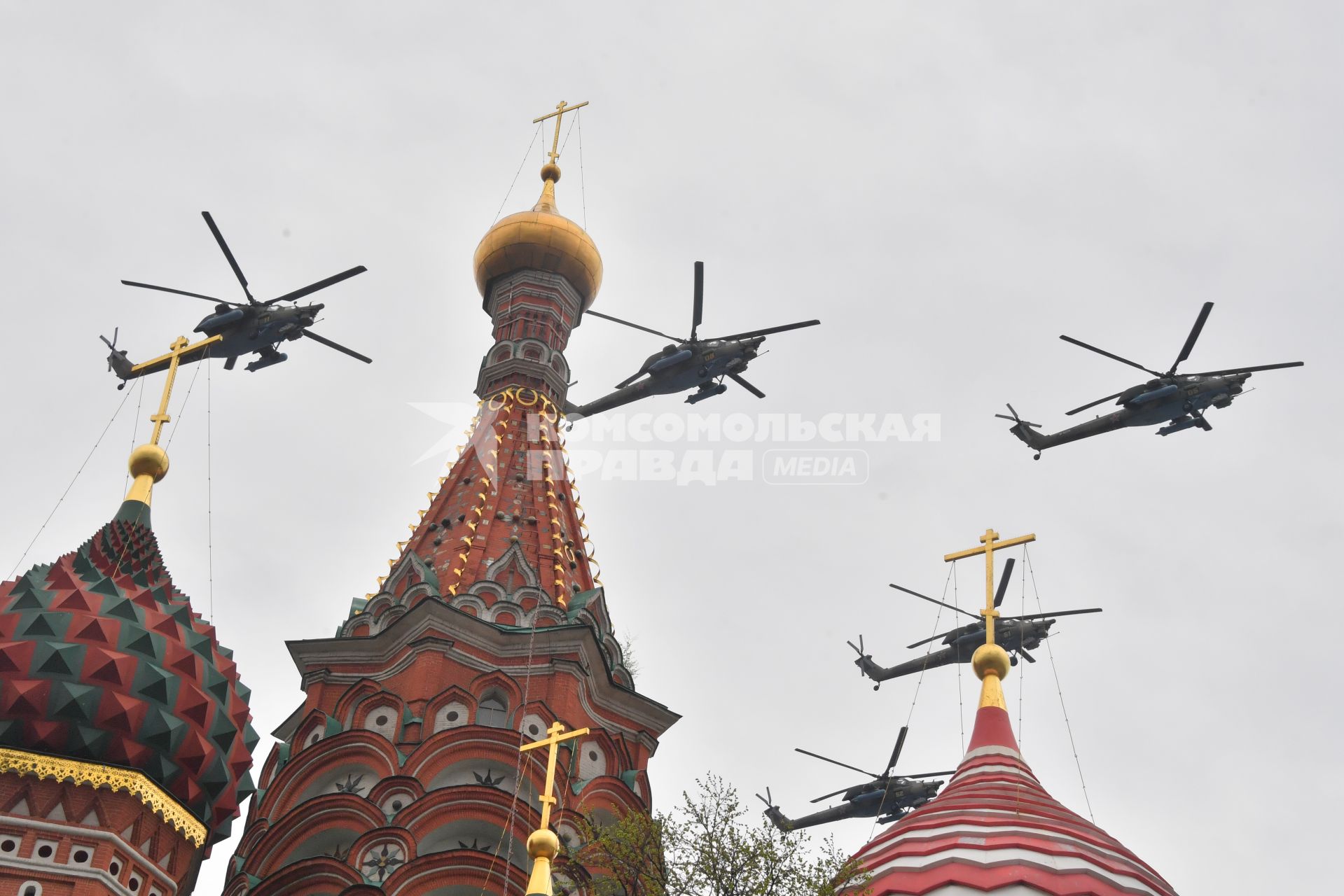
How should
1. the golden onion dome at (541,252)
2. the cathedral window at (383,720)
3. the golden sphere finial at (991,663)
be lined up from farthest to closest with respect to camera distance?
the golden onion dome at (541,252) → the cathedral window at (383,720) → the golden sphere finial at (991,663)

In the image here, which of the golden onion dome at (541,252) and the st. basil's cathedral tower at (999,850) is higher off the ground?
the golden onion dome at (541,252)

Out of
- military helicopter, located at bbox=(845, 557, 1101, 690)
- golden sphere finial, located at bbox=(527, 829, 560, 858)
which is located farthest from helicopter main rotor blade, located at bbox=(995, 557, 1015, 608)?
golden sphere finial, located at bbox=(527, 829, 560, 858)

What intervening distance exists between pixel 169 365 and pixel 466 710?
7.29m

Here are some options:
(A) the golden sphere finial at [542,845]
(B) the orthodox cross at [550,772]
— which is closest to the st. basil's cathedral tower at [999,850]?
(B) the orthodox cross at [550,772]

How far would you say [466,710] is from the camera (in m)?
32.2

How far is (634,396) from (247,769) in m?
11.2

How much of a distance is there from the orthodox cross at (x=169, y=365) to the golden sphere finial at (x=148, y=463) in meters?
0.27

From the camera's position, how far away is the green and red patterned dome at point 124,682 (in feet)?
91.2

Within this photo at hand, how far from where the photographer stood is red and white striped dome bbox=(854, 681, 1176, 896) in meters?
25.6

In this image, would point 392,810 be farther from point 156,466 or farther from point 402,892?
point 156,466

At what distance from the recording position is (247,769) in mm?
29734

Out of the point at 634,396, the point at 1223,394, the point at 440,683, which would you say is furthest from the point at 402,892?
the point at 1223,394

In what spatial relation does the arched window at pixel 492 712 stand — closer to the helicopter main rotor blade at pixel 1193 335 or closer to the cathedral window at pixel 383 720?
the cathedral window at pixel 383 720

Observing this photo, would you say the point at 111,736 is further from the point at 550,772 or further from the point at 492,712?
the point at 550,772
